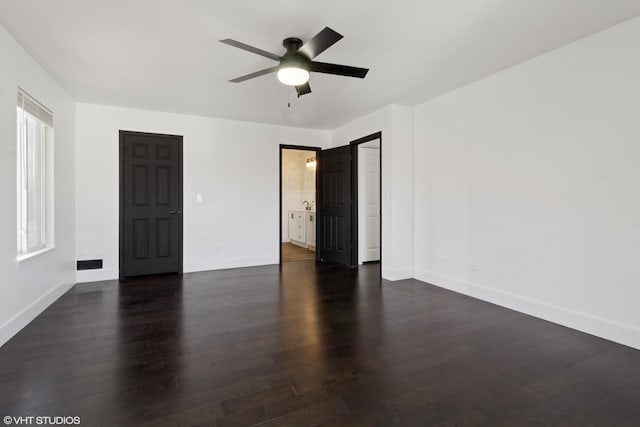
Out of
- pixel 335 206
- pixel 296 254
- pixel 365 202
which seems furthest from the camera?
pixel 296 254

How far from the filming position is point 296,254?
22.7 feet

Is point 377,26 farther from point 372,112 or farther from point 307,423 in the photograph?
point 307,423

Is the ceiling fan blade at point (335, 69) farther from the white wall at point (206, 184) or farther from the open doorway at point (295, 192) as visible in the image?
the open doorway at point (295, 192)

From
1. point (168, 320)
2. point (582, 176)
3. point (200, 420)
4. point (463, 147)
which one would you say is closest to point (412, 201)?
point (463, 147)

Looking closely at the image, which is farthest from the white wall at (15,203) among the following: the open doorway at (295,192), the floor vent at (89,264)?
the open doorway at (295,192)

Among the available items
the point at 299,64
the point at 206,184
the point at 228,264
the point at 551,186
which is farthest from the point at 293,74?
the point at 228,264

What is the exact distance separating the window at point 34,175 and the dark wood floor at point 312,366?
79cm

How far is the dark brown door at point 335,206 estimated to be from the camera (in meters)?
5.57

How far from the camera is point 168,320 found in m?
3.05

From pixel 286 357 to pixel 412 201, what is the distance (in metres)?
3.15

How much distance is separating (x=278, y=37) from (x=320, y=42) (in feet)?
1.86

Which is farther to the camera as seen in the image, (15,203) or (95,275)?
(95,275)

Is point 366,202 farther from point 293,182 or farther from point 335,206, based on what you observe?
point 293,182

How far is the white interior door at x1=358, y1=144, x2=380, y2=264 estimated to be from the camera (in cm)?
562
